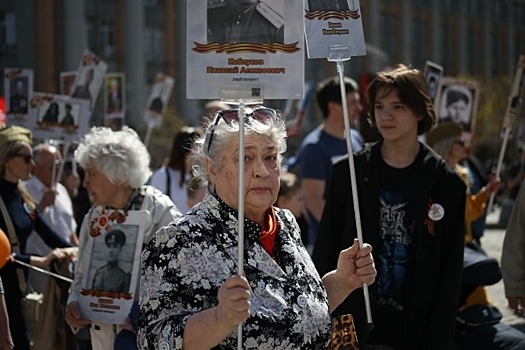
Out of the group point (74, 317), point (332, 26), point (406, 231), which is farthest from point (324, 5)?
point (74, 317)

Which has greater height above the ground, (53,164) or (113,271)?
(53,164)

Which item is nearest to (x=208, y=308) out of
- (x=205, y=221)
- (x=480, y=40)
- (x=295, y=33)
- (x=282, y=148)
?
(x=205, y=221)

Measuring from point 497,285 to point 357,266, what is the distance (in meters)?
8.02

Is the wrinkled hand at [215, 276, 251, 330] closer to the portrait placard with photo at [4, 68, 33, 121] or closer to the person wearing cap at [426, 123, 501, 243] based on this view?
the person wearing cap at [426, 123, 501, 243]

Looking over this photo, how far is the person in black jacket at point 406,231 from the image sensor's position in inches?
173

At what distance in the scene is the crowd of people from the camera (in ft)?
9.84

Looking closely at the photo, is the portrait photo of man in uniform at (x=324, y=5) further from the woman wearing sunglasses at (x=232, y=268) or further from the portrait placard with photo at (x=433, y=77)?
the portrait placard with photo at (x=433, y=77)

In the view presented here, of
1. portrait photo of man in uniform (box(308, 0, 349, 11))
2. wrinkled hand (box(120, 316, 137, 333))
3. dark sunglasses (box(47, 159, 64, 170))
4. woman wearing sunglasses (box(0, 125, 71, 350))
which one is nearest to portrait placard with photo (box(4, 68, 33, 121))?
dark sunglasses (box(47, 159, 64, 170))

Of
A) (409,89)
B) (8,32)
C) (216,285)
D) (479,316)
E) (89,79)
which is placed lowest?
(479,316)

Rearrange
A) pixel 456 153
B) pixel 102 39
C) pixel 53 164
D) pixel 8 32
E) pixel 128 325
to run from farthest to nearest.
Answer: pixel 102 39, pixel 8 32, pixel 53 164, pixel 456 153, pixel 128 325

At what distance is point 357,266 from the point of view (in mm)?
3438

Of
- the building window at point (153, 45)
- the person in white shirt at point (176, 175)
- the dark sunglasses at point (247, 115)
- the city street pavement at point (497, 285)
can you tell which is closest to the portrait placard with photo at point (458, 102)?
the city street pavement at point (497, 285)

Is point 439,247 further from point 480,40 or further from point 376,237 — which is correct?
point 480,40

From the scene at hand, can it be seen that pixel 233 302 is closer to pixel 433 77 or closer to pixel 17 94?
pixel 433 77
